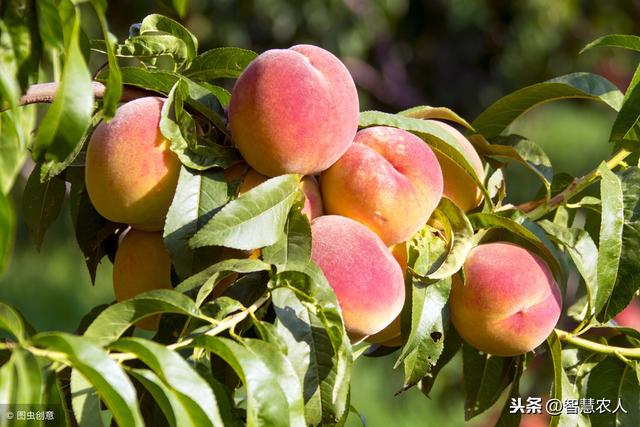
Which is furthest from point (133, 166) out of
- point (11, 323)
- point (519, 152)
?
point (519, 152)

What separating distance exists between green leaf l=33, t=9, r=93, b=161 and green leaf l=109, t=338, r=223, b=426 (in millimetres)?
110

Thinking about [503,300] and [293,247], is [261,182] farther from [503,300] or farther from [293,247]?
[503,300]

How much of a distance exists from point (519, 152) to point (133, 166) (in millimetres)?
367

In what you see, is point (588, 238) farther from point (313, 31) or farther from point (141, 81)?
point (313, 31)

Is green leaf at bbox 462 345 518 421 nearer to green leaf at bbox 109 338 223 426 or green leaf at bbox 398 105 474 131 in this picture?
green leaf at bbox 398 105 474 131

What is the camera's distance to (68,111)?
0.47 metres

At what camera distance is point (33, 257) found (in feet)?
12.8

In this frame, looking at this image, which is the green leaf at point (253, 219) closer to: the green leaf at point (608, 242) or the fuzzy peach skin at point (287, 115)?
the fuzzy peach skin at point (287, 115)

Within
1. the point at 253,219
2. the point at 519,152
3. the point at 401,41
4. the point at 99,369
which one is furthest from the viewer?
the point at 401,41

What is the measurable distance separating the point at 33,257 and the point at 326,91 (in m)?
3.51

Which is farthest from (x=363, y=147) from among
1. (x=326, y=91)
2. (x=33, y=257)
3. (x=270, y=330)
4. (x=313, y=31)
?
(x=33, y=257)

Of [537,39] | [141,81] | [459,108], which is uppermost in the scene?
[141,81]

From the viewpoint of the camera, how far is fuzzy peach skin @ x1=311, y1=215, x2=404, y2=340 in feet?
2.00

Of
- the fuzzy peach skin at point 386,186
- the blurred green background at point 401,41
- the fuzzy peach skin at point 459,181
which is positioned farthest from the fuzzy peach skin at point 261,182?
the blurred green background at point 401,41
